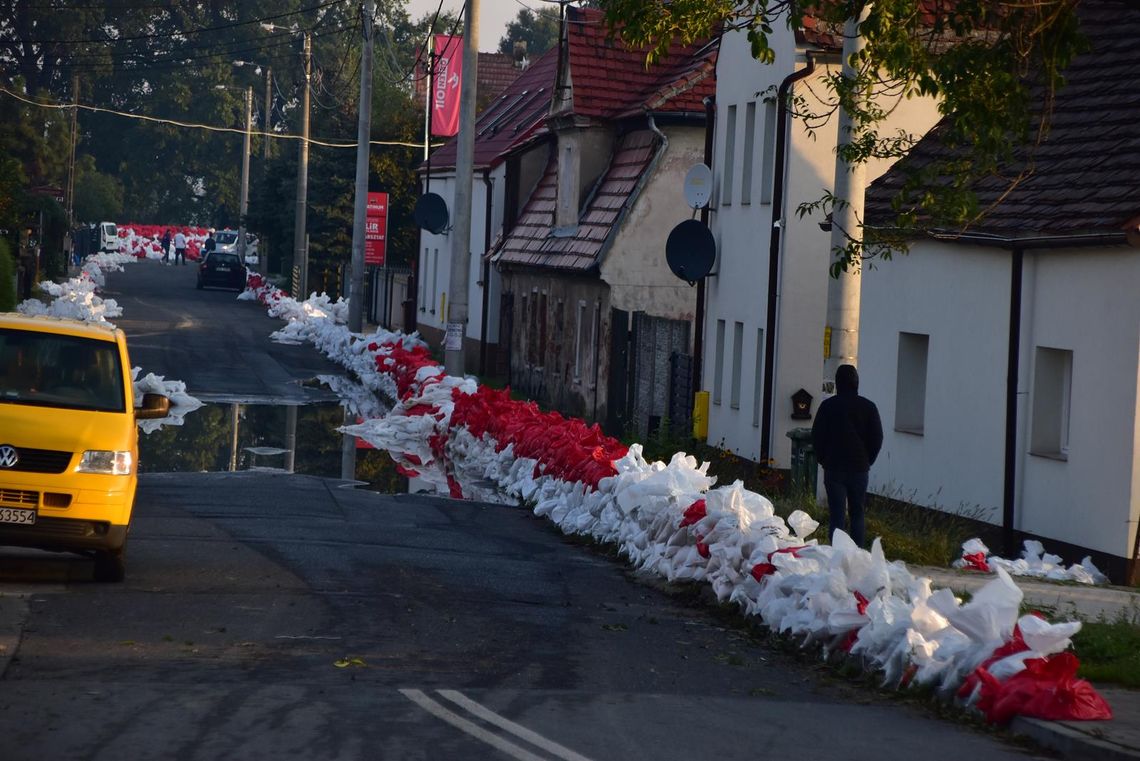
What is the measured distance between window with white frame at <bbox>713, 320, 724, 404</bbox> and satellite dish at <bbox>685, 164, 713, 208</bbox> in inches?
79.1

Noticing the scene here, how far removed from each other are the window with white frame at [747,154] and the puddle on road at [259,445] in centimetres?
679

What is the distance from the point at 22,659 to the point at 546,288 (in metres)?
27.4

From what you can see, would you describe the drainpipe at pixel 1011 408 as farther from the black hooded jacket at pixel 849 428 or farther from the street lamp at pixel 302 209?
the street lamp at pixel 302 209

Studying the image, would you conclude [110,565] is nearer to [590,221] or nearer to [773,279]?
[773,279]

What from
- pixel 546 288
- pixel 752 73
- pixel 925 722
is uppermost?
pixel 752 73

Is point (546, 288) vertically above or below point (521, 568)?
above

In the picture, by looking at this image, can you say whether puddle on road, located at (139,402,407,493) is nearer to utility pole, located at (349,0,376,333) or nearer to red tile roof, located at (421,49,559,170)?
red tile roof, located at (421,49,559,170)

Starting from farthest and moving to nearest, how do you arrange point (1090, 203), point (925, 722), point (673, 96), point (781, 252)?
1. point (673, 96)
2. point (781, 252)
3. point (1090, 203)
4. point (925, 722)

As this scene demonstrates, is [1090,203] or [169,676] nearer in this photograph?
[169,676]

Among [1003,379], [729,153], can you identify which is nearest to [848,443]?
[1003,379]

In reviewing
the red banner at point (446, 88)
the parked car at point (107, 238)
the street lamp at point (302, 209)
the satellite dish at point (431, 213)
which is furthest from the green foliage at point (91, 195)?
the satellite dish at point (431, 213)

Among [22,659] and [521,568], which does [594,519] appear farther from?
[22,659]

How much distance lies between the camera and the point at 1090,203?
57.1ft

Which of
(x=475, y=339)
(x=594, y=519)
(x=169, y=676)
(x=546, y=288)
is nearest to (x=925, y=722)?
(x=169, y=676)
